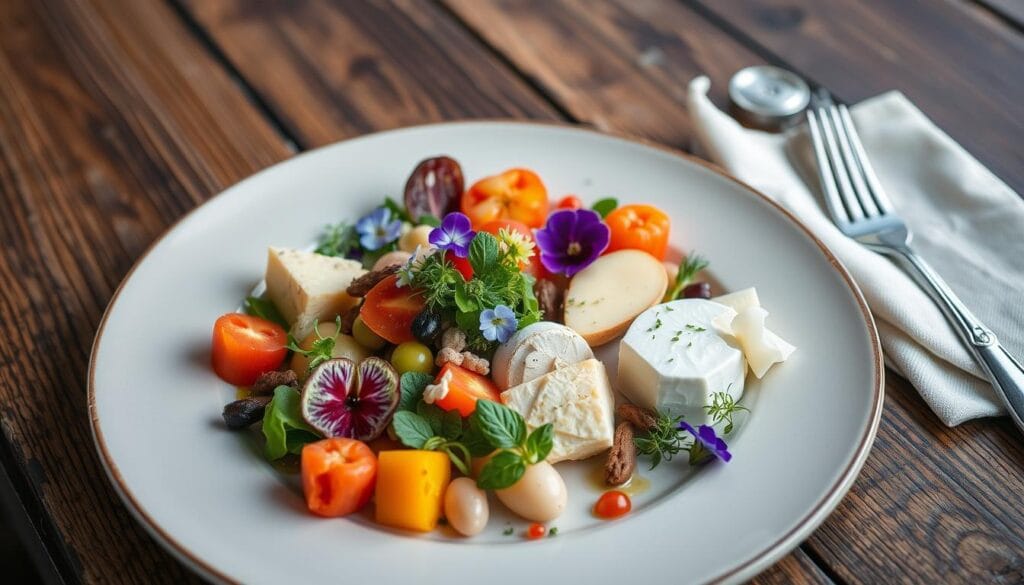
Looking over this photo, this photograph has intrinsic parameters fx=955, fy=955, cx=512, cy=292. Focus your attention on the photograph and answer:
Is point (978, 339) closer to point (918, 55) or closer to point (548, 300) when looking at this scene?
point (548, 300)

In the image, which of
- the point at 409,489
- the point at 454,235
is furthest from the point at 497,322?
the point at 409,489

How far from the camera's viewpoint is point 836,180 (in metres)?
2.71

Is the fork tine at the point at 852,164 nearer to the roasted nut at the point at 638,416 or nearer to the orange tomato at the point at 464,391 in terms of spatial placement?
the roasted nut at the point at 638,416

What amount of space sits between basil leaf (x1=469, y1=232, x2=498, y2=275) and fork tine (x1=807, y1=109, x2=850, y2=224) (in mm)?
1048

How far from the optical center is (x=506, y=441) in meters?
1.87

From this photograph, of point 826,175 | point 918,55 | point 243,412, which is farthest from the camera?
point 918,55

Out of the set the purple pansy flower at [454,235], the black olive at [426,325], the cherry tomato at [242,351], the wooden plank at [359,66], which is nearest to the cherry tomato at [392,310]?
the black olive at [426,325]

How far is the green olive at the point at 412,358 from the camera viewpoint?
215cm

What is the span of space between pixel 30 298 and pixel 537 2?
6.95 ft

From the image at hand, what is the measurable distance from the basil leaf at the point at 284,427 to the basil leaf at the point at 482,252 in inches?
19.0

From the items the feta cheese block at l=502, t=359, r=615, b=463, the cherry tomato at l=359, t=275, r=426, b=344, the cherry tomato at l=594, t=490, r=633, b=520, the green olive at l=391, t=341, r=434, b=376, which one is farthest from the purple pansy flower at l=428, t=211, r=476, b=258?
the cherry tomato at l=594, t=490, r=633, b=520

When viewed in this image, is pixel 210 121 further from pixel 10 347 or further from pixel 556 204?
pixel 556 204

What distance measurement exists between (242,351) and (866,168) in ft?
5.84

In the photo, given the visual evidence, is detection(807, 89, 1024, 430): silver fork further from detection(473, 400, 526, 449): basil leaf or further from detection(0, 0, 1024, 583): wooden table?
detection(473, 400, 526, 449): basil leaf
